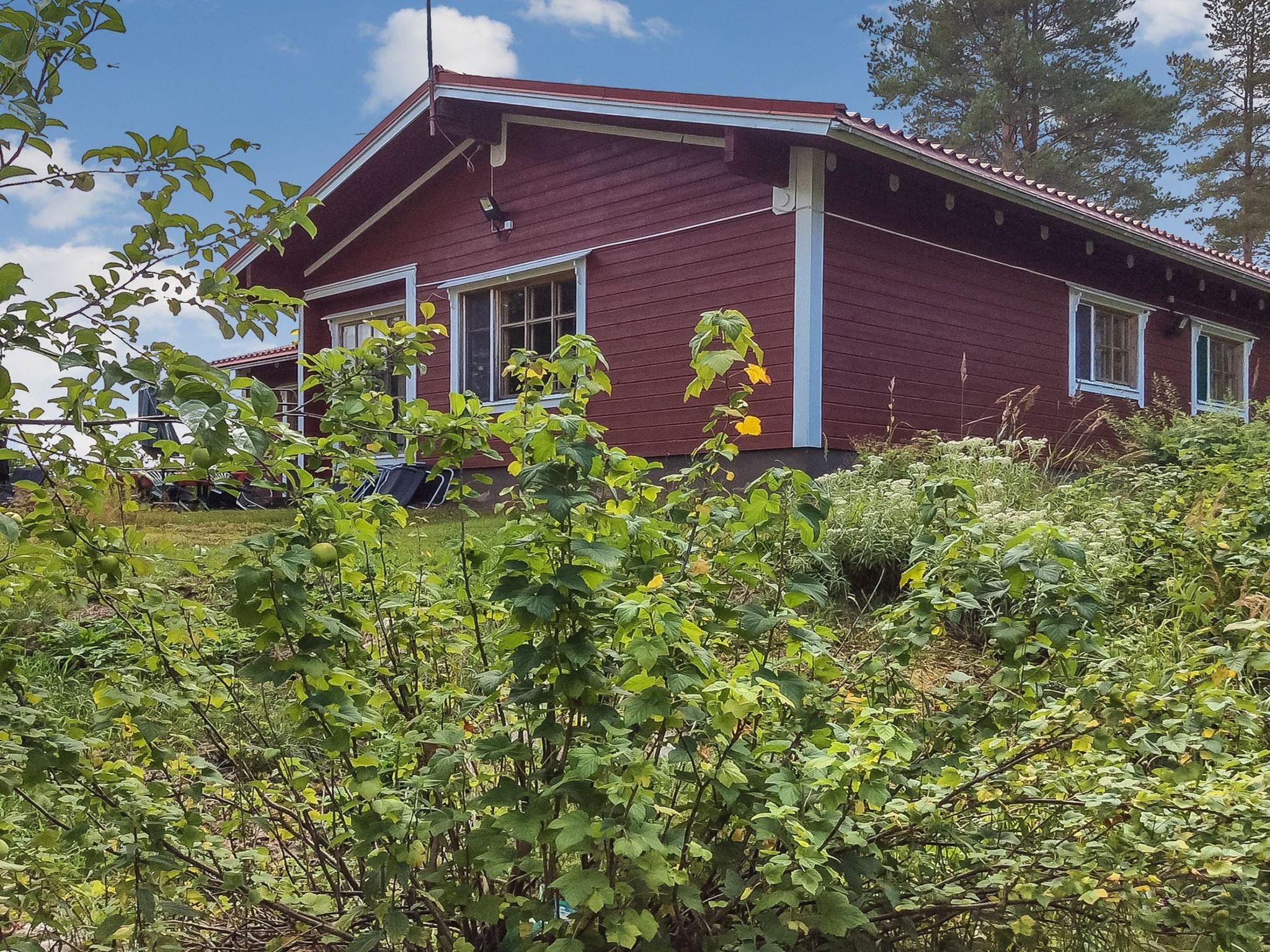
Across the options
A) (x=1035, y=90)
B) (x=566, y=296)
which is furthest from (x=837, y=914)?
(x=1035, y=90)

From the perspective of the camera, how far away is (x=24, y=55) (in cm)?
148

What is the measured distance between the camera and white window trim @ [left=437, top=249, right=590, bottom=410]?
33.0 ft

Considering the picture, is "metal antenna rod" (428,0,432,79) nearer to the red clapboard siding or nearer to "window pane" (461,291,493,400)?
the red clapboard siding

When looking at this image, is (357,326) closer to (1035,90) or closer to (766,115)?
(766,115)

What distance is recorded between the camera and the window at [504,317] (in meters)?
10.5

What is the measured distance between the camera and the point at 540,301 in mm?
10797

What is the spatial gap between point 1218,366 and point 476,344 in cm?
1023

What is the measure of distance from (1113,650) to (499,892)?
2646 mm

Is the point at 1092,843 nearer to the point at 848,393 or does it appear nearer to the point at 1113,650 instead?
the point at 1113,650

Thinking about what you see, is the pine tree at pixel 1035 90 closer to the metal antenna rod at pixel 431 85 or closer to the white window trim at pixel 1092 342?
the white window trim at pixel 1092 342

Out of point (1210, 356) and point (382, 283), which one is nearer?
point (382, 283)

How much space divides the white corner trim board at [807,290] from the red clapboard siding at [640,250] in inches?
3.6

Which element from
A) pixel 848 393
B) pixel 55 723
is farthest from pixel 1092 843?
pixel 848 393

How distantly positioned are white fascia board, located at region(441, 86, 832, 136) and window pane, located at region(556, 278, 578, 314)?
180cm
